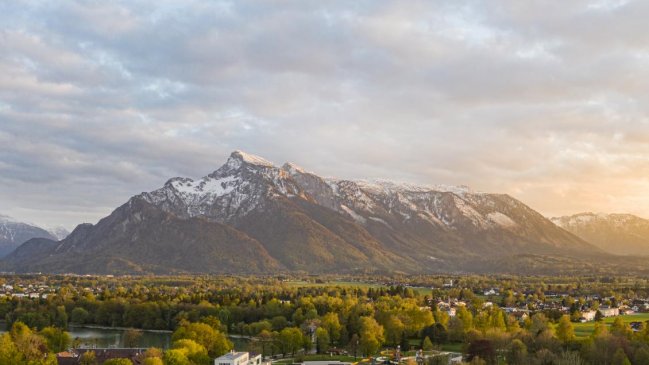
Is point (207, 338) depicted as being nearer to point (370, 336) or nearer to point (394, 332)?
point (370, 336)

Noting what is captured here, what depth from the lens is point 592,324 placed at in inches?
4909

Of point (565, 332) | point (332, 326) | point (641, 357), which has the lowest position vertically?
point (641, 357)

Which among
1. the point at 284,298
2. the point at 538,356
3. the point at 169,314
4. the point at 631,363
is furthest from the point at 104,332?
the point at 631,363

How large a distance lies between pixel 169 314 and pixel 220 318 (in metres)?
13.9

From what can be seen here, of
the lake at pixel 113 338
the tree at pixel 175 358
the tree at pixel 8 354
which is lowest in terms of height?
the lake at pixel 113 338

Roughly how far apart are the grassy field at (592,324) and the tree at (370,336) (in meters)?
29.8

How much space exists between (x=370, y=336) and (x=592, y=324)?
163 feet

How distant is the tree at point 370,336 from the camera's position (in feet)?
308

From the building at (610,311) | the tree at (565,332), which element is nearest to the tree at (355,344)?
the tree at (565,332)

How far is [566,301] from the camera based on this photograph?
158000 mm

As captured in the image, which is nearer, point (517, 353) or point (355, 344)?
point (517, 353)

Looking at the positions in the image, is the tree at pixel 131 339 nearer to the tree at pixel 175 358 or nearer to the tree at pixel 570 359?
the tree at pixel 175 358

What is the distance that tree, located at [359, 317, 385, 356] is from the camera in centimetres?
9381

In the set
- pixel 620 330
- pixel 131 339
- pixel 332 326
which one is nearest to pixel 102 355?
pixel 131 339
